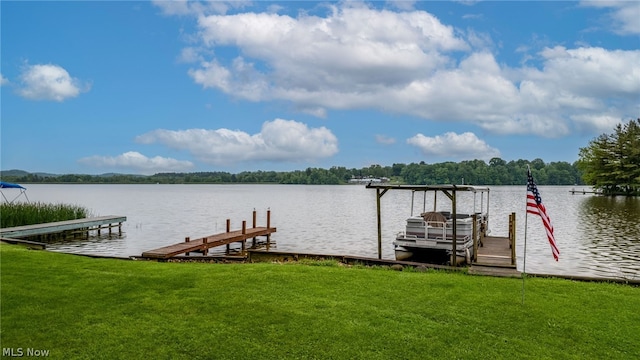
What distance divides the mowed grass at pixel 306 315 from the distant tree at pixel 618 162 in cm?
7820

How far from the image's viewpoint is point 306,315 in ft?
26.4

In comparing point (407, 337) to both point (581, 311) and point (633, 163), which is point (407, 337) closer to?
point (581, 311)

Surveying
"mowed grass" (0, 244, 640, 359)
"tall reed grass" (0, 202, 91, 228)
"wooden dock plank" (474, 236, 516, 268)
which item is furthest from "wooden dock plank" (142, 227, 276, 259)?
"wooden dock plank" (474, 236, 516, 268)

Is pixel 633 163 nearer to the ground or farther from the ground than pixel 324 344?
farther from the ground

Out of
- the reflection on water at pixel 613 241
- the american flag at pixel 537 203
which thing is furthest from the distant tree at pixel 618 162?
the american flag at pixel 537 203

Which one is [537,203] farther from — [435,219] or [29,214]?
[29,214]

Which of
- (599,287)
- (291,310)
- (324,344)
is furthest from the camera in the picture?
(599,287)

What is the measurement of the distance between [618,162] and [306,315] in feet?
283

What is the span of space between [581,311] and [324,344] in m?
5.36

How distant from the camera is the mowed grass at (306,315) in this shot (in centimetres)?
693

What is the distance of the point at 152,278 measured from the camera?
34.1 feet

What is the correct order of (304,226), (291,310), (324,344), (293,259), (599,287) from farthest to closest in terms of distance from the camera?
(304,226)
(293,259)
(599,287)
(291,310)
(324,344)

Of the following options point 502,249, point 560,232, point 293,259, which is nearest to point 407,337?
point 293,259

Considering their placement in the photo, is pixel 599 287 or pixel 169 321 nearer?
pixel 169 321
